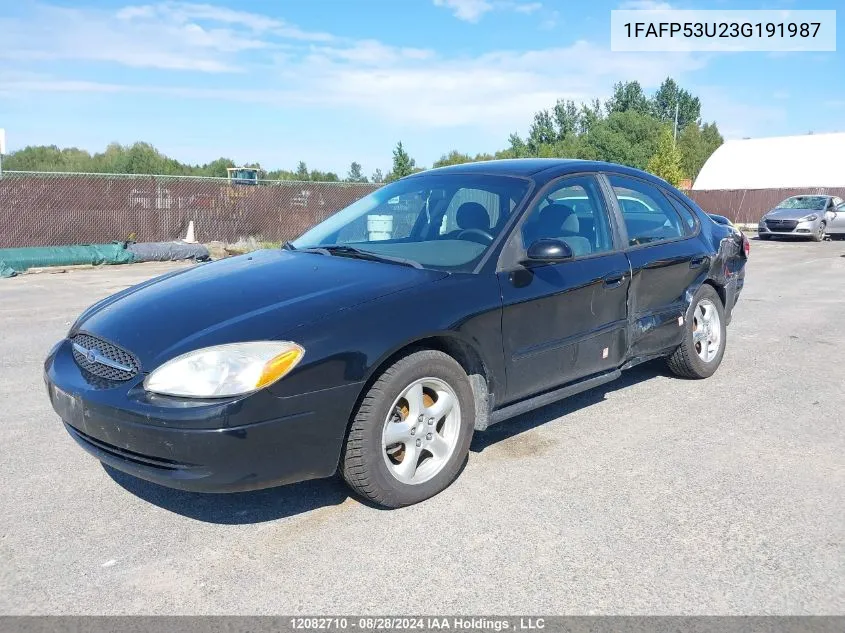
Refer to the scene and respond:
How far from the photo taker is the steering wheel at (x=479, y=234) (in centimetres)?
393

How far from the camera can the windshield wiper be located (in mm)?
3850

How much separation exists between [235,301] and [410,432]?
994 mm

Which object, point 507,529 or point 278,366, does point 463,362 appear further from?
point 278,366

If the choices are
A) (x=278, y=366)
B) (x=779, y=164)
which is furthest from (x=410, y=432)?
(x=779, y=164)

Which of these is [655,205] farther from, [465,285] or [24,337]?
[24,337]

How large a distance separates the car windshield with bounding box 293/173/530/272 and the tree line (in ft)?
139

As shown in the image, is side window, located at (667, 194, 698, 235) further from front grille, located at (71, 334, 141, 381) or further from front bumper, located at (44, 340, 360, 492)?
front grille, located at (71, 334, 141, 381)

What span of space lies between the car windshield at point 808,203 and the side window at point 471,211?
23.0 m

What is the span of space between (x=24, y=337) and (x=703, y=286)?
638cm

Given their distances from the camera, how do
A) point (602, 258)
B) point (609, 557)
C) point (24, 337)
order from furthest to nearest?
point (24, 337) < point (602, 258) < point (609, 557)

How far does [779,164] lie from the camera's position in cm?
5366

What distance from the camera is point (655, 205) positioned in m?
5.17

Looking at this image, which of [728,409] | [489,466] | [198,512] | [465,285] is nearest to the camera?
[198,512]

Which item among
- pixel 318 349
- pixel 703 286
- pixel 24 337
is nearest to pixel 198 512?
pixel 318 349
